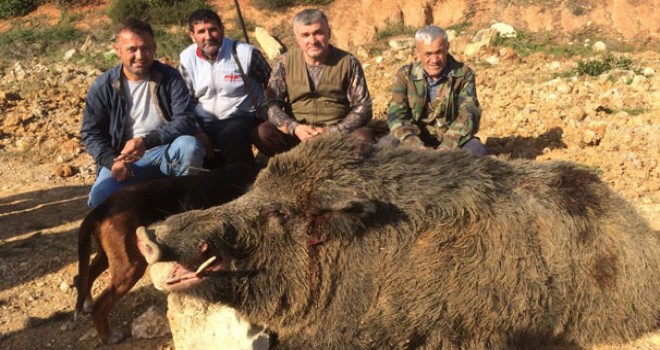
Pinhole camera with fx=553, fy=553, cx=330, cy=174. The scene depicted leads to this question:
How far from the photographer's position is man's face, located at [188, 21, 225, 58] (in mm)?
5750

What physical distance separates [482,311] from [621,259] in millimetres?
1032

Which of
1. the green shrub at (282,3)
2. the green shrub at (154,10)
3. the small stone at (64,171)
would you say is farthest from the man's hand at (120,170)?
the green shrub at (282,3)

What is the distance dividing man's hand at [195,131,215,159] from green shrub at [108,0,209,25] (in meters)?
15.8

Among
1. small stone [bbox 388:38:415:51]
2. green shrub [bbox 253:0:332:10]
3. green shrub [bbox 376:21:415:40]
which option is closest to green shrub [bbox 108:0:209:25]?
green shrub [bbox 253:0:332:10]

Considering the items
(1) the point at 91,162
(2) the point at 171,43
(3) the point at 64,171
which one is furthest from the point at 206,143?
(2) the point at 171,43

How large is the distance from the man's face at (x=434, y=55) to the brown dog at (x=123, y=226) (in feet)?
7.61

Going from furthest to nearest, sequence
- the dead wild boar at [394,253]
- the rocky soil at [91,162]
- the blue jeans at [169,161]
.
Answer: the blue jeans at [169,161] < the rocky soil at [91,162] < the dead wild boar at [394,253]

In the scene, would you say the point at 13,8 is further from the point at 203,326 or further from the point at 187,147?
the point at 203,326

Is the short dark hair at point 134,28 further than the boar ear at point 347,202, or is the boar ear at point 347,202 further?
the short dark hair at point 134,28

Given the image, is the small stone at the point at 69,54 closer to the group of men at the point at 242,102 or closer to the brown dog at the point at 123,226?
the group of men at the point at 242,102

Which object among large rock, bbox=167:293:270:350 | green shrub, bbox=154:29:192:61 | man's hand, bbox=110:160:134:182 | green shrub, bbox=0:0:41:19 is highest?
green shrub, bbox=0:0:41:19

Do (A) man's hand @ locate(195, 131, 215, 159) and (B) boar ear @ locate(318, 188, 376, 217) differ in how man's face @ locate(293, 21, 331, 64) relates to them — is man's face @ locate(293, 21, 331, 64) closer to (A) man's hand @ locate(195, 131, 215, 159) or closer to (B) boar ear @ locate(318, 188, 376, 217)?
(A) man's hand @ locate(195, 131, 215, 159)

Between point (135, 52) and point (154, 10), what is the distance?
1704 centimetres

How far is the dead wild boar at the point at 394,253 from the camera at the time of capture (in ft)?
10.5
